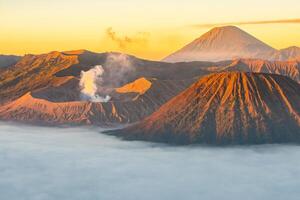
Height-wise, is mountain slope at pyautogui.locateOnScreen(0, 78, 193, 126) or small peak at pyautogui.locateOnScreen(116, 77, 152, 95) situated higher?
small peak at pyautogui.locateOnScreen(116, 77, 152, 95)

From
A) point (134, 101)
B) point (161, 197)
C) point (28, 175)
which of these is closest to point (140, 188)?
point (161, 197)

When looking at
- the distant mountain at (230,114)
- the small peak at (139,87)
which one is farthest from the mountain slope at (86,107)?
the distant mountain at (230,114)

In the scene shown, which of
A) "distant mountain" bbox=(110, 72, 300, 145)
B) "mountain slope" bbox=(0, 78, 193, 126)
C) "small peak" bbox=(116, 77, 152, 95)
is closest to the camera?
"distant mountain" bbox=(110, 72, 300, 145)

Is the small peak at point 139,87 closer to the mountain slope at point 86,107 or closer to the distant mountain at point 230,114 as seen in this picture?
the mountain slope at point 86,107

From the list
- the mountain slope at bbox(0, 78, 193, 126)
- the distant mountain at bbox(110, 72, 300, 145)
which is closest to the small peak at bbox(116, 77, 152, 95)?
the mountain slope at bbox(0, 78, 193, 126)

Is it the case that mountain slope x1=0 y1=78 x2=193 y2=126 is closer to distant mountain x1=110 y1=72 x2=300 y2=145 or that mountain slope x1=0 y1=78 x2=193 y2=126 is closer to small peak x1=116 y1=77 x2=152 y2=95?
small peak x1=116 y1=77 x2=152 y2=95

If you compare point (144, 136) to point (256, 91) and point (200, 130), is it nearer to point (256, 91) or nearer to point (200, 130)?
point (200, 130)

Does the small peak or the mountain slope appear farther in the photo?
the small peak


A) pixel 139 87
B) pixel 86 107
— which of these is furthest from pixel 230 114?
pixel 139 87
